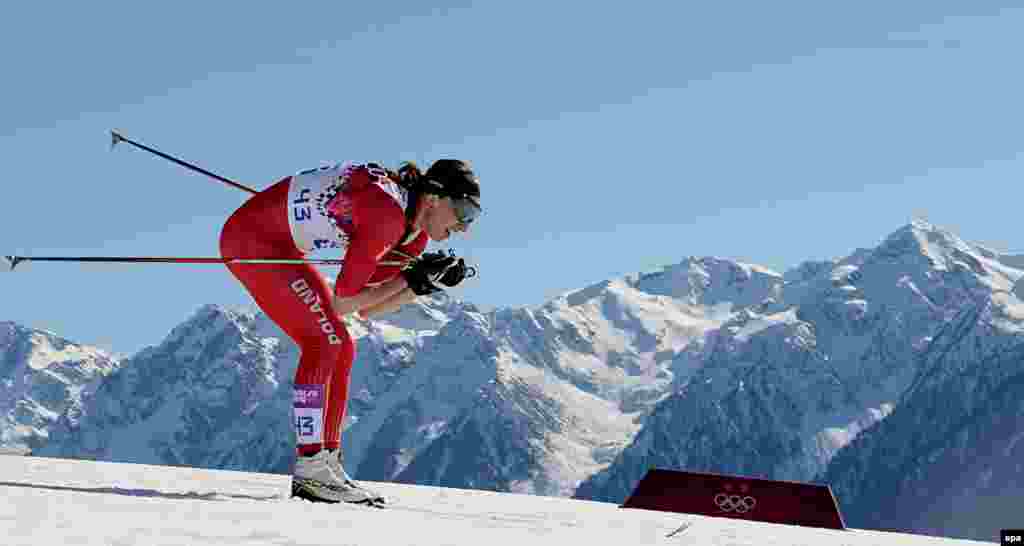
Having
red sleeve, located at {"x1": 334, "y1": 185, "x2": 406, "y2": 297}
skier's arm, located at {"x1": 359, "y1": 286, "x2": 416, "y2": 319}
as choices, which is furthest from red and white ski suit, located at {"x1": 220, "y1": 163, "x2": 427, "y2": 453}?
skier's arm, located at {"x1": 359, "y1": 286, "x2": 416, "y2": 319}

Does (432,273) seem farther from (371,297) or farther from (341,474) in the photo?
(341,474)

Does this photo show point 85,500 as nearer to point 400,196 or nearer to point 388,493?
point 400,196

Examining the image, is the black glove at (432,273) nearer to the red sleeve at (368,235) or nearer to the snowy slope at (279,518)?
the red sleeve at (368,235)

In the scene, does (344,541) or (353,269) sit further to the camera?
(353,269)

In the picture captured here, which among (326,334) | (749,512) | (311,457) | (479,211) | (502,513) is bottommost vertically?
(749,512)

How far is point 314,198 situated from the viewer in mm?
10258

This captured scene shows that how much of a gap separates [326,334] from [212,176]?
169cm

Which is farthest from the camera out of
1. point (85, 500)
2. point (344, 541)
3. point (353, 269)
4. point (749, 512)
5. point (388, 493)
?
point (749, 512)

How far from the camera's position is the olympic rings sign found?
538 inches

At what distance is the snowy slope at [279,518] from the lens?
7.69 meters

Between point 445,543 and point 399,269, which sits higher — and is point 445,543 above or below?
below

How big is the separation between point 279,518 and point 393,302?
2036 millimetres

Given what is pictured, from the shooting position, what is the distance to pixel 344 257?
33.1ft

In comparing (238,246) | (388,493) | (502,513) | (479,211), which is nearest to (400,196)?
(479,211)
